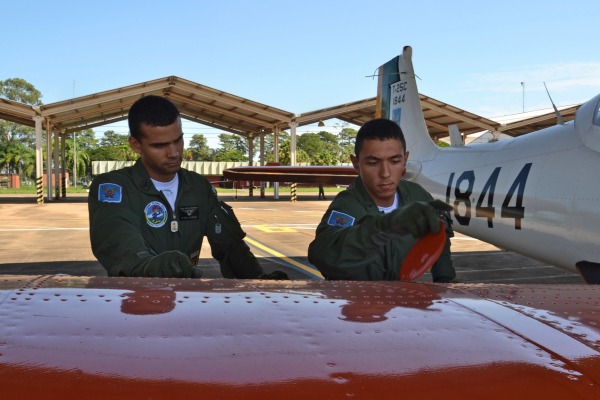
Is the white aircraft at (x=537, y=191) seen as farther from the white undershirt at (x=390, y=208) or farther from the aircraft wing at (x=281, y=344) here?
the aircraft wing at (x=281, y=344)

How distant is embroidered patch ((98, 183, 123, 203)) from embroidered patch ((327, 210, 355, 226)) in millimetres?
842

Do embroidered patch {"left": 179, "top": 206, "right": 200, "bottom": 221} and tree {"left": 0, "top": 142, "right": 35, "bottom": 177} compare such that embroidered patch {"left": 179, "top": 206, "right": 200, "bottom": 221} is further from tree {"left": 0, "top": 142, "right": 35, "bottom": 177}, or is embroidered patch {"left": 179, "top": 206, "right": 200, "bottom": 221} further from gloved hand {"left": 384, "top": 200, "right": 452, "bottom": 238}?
tree {"left": 0, "top": 142, "right": 35, "bottom": 177}

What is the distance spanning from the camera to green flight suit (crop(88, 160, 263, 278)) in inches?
76.9

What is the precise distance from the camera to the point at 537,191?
15.0 ft

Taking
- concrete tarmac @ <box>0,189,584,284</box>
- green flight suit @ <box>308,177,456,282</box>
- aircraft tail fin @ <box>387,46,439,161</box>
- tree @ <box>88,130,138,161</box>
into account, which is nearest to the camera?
green flight suit @ <box>308,177,456,282</box>

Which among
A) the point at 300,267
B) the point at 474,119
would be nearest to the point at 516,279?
the point at 300,267

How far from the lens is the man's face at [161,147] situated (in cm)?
222

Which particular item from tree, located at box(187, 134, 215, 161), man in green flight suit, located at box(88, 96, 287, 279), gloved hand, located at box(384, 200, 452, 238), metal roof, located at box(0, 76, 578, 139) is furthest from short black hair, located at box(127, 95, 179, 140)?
tree, located at box(187, 134, 215, 161)

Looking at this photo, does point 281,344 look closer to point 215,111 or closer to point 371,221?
point 371,221

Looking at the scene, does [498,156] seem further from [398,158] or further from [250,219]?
[250,219]

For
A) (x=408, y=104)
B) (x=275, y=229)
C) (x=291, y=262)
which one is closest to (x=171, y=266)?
(x=291, y=262)

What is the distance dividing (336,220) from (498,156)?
371 cm

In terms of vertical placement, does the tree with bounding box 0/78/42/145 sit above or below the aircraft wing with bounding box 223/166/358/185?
above

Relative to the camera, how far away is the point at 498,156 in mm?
5328
